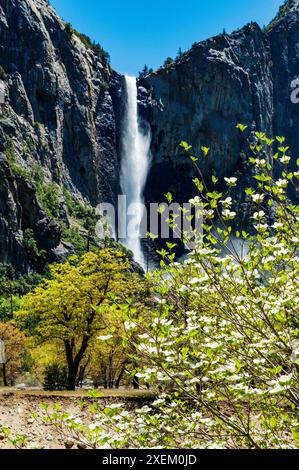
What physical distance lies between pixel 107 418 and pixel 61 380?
98.2 ft

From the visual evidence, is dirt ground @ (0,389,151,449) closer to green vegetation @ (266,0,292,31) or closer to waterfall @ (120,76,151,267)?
waterfall @ (120,76,151,267)

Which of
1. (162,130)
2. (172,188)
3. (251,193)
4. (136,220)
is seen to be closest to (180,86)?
(162,130)

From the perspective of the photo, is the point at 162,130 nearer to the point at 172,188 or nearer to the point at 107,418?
the point at 172,188

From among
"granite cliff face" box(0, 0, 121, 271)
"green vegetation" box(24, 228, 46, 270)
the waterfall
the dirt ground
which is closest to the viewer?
the dirt ground

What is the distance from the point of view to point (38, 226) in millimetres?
96062

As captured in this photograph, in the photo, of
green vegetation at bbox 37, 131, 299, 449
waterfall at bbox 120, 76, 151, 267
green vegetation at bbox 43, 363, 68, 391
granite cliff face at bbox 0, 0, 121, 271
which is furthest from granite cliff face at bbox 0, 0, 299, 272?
green vegetation at bbox 37, 131, 299, 449

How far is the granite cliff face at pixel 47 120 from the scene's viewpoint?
94000 mm

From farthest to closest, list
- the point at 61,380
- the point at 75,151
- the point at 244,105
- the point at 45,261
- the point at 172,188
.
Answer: the point at 244,105 < the point at 172,188 < the point at 75,151 < the point at 45,261 < the point at 61,380

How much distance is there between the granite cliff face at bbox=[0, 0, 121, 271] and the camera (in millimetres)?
94000

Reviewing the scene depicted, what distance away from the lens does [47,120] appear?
373 feet

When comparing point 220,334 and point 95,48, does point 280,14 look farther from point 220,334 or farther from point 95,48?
point 220,334

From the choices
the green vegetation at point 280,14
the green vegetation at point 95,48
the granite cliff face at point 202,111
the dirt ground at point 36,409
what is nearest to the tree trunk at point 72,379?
the dirt ground at point 36,409

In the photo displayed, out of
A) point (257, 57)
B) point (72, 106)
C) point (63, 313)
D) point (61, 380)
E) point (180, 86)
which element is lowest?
point (61, 380)

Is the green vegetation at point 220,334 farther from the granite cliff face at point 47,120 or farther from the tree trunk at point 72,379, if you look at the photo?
the granite cliff face at point 47,120
